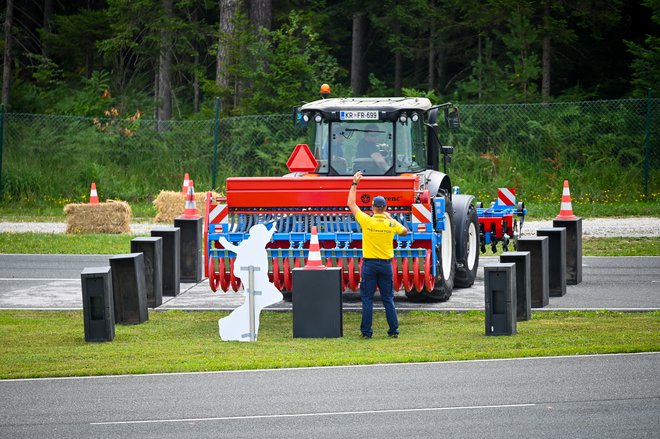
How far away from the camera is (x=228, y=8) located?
36312 mm

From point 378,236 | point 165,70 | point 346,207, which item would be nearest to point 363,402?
point 378,236

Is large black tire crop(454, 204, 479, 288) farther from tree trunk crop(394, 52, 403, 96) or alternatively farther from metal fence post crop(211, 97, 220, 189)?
tree trunk crop(394, 52, 403, 96)

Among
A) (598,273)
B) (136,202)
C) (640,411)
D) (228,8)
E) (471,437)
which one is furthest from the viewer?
(228,8)

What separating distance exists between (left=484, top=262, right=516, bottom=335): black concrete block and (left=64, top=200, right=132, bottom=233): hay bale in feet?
44.5

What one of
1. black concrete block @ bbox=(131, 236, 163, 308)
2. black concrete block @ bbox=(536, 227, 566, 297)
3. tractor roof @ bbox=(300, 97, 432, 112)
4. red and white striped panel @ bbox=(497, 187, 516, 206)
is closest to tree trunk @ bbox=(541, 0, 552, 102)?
red and white striped panel @ bbox=(497, 187, 516, 206)

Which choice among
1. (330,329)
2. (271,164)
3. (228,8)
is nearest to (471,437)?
(330,329)

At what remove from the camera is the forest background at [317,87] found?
102 ft

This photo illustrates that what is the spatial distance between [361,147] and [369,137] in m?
0.17

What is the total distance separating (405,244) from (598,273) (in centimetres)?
515

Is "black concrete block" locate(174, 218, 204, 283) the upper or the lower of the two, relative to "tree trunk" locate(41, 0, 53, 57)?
lower

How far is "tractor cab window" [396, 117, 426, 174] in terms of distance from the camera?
53.6ft

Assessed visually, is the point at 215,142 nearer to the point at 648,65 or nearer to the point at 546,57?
the point at 546,57

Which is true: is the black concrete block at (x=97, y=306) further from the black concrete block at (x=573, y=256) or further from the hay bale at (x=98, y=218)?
the hay bale at (x=98, y=218)

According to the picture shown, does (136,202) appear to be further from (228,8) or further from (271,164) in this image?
(228,8)
